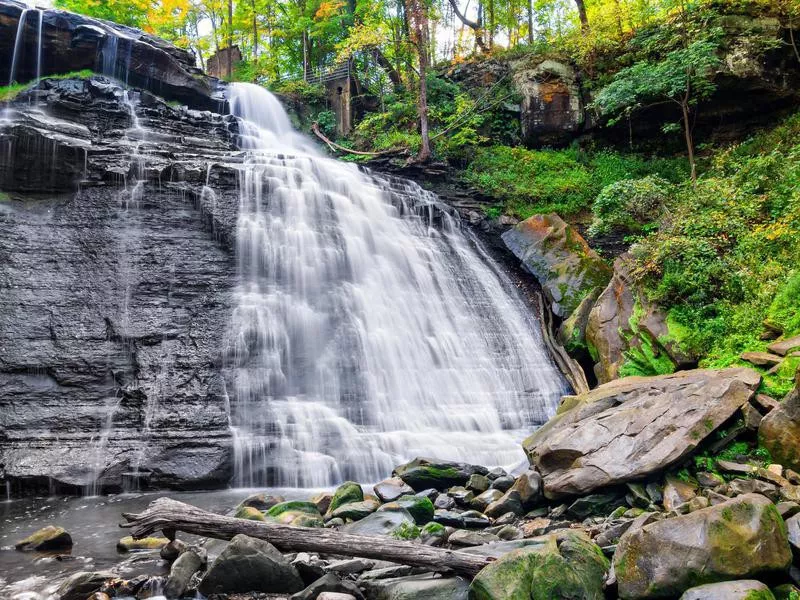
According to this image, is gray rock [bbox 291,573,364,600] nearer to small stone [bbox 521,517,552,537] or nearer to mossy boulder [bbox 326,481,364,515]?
small stone [bbox 521,517,552,537]

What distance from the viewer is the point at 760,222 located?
34.8ft

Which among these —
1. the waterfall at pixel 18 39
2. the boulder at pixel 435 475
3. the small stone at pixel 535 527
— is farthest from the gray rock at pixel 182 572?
the waterfall at pixel 18 39

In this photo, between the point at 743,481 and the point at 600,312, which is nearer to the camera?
the point at 743,481

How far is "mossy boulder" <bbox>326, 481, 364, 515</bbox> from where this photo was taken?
6.71 metres

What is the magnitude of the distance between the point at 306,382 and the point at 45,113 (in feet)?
34.7

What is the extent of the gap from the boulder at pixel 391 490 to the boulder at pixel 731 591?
13.1 feet

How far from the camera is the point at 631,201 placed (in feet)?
40.6

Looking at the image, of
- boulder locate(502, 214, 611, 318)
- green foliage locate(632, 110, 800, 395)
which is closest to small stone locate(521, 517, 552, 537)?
green foliage locate(632, 110, 800, 395)

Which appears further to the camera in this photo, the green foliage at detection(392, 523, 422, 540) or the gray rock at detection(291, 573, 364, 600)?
the green foliage at detection(392, 523, 422, 540)

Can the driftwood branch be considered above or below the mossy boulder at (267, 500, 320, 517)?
above

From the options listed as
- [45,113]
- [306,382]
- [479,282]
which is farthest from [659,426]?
[45,113]

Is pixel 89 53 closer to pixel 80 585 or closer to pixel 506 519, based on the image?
pixel 80 585

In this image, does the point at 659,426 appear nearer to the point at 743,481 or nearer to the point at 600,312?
the point at 743,481

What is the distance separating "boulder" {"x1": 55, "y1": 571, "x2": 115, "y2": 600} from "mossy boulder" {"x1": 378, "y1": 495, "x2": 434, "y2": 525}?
276cm
